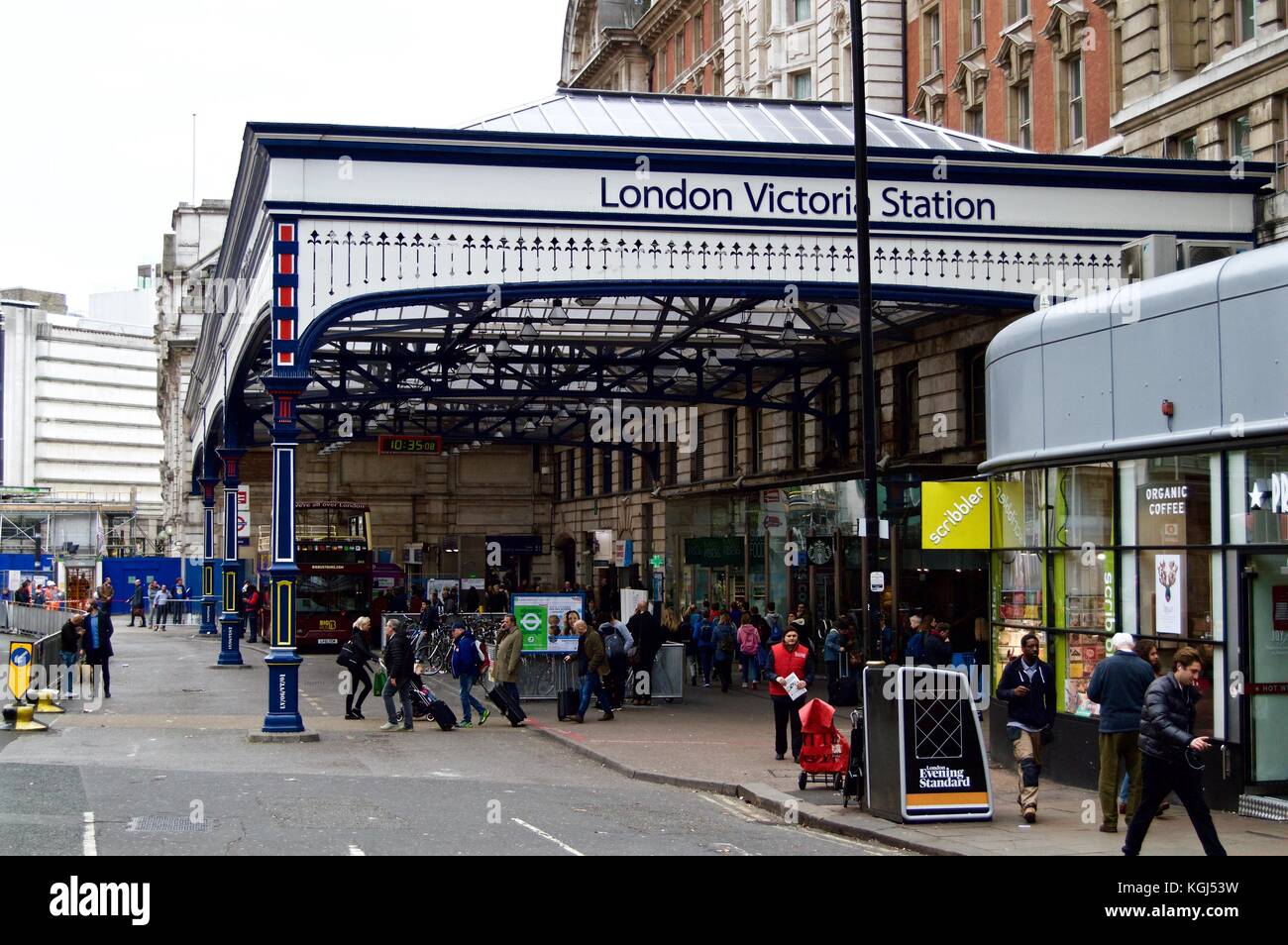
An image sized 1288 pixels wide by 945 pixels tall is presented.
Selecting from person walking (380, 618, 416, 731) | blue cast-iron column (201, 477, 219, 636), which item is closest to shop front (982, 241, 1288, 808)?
person walking (380, 618, 416, 731)

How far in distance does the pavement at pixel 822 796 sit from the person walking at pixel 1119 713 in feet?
1.24

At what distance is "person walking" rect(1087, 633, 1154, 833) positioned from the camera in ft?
45.8

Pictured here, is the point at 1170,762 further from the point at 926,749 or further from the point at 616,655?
the point at 616,655

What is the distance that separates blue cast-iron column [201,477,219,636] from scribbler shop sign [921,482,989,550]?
31.3 metres

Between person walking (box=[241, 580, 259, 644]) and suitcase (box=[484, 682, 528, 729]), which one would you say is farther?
person walking (box=[241, 580, 259, 644])

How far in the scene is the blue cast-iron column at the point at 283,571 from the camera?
22.2 meters

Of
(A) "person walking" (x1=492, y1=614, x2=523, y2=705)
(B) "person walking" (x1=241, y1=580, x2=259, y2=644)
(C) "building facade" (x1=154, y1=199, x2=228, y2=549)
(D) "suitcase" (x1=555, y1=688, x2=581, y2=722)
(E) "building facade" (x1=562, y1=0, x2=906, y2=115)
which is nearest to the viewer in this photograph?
(A) "person walking" (x1=492, y1=614, x2=523, y2=705)

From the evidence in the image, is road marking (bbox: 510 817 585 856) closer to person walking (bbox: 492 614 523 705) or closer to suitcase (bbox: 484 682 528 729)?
person walking (bbox: 492 614 523 705)

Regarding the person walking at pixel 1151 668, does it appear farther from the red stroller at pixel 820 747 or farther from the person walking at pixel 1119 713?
the red stroller at pixel 820 747

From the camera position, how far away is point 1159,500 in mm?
16266

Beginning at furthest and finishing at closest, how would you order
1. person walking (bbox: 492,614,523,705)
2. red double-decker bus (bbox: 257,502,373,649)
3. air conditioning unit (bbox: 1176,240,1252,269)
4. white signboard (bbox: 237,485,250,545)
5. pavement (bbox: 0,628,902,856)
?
1. red double-decker bus (bbox: 257,502,373,649)
2. white signboard (bbox: 237,485,250,545)
3. person walking (bbox: 492,614,523,705)
4. air conditioning unit (bbox: 1176,240,1252,269)
5. pavement (bbox: 0,628,902,856)

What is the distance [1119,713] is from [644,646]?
15.0 metres

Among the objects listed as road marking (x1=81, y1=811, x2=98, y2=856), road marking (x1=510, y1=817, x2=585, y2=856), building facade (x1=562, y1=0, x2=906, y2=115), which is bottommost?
road marking (x1=510, y1=817, x2=585, y2=856)
